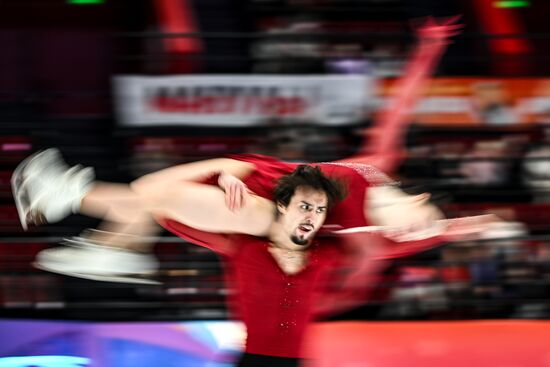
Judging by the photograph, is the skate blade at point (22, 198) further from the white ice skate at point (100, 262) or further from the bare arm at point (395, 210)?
the bare arm at point (395, 210)

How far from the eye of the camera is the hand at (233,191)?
10.2 feet

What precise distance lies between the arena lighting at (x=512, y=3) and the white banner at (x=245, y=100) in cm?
140

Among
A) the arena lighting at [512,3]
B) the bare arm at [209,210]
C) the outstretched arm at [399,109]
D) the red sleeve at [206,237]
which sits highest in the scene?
the arena lighting at [512,3]

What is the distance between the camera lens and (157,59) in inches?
179

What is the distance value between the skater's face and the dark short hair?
0.01m

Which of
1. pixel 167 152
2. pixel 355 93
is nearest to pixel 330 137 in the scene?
pixel 355 93

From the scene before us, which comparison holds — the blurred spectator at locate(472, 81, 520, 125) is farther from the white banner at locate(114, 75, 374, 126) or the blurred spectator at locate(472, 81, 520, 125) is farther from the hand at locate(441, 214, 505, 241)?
the hand at locate(441, 214, 505, 241)

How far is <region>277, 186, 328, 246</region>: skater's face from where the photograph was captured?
312 cm

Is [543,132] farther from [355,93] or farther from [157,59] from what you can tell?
[157,59]

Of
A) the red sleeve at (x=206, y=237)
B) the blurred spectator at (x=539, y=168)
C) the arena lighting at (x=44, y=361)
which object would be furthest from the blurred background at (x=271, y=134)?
the red sleeve at (x=206, y=237)

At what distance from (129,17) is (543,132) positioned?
249cm

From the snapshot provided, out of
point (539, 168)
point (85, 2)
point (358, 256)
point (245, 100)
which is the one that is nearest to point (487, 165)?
point (539, 168)

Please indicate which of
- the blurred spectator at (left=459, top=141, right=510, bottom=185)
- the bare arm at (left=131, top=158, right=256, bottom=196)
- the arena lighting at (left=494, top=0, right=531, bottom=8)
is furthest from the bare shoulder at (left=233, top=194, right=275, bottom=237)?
the arena lighting at (left=494, top=0, right=531, bottom=8)

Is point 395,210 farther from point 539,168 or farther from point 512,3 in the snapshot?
point 512,3
